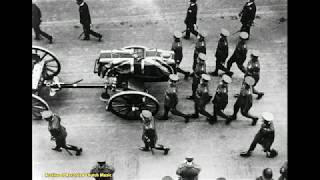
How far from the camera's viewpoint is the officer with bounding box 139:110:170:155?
34.2ft

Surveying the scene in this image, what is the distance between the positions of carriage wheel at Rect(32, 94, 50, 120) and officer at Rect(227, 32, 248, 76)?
454cm

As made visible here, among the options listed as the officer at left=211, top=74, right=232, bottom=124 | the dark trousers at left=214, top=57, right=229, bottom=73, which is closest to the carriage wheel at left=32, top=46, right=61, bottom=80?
the dark trousers at left=214, top=57, right=229, bottom=73

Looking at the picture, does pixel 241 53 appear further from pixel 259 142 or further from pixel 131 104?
pixel 131 104

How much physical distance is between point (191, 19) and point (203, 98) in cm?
347

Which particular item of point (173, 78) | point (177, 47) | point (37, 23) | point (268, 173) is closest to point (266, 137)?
point (268, 173)

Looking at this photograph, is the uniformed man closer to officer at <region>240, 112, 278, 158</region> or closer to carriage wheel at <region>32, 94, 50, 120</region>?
officer at <region>240, 112, 278, 158</region>

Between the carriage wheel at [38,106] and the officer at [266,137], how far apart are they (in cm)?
435

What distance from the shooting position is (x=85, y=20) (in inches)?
550

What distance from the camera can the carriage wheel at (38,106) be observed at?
11117 millimetres

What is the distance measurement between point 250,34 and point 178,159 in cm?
511
